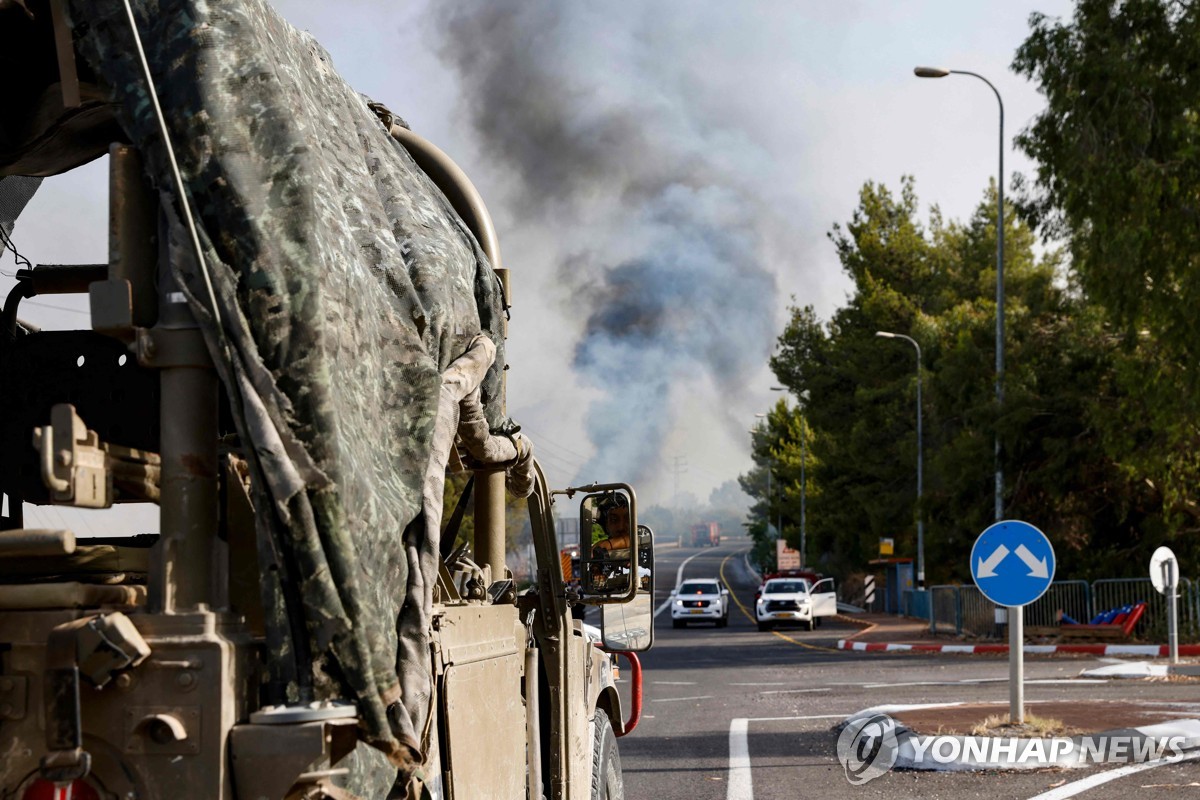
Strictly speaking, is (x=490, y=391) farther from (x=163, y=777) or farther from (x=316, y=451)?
(x=163, y=777)

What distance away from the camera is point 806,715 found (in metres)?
15.3

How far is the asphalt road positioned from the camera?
9.71 m

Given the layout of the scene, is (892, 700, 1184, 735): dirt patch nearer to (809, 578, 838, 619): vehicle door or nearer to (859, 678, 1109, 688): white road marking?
(859, 678, 1109, 688): white road marking

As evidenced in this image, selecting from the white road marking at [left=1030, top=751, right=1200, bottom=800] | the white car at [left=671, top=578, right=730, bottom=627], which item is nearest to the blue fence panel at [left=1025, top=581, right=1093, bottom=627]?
the white car at [left=671, top=578, right=730, bottom=627]

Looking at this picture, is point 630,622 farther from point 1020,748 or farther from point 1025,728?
point 1025,728

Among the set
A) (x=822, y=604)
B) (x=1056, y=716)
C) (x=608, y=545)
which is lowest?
(x=822, y=604)

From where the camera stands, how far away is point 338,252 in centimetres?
354

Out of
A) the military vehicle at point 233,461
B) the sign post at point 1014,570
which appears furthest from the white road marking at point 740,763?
the military vehicle at point 233,461

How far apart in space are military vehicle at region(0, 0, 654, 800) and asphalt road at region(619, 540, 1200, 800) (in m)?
6.24

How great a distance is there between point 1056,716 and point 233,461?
11.4 meters

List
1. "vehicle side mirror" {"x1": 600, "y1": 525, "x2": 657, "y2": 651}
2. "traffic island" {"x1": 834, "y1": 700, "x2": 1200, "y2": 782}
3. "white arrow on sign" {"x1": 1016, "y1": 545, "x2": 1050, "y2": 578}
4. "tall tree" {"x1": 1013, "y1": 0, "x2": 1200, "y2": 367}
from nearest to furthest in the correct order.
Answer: "vehicle side mirror" {"x1": 600, "y1": 525, "x2": 657, "y2": 651}, "traffic island" {"x1": 834, "y1": 700, "x2": 1200, "y2": 782}, "white arrow on sign" {"x1": 1016, "y1": 545, "x2": 1050, "y2": 578}, "tall tree" {"x1": 1013, "y1": 0, "x2": 1200, "y2": 367}

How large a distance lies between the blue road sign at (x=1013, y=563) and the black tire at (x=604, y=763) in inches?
231

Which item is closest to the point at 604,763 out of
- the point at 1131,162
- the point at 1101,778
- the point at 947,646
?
the point at 1101,778

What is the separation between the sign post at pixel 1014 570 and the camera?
11953 millimetres
